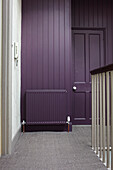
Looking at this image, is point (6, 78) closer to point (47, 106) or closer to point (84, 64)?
point (47, 106)

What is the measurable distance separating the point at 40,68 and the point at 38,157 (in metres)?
1.70

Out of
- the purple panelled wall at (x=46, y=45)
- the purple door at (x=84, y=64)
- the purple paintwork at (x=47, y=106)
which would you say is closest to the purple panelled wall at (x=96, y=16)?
the purple door at (x=84, y=64)

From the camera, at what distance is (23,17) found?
3312mm

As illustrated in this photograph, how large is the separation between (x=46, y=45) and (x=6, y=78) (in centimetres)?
143

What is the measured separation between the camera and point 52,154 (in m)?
2.06

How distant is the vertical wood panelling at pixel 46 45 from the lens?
330 centimetres

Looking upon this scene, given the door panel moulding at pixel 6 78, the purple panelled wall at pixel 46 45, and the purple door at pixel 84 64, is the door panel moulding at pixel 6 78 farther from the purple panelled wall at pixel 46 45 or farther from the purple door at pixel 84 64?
the purple door at pixel 84 64

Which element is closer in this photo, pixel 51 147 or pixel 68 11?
pixel 51 147

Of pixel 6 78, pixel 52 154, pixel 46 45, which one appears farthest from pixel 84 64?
pixel 52 154

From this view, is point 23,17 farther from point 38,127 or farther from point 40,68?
point 38,127

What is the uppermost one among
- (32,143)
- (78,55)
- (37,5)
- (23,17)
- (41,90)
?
(37,5)

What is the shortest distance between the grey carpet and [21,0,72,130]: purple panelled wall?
822mm

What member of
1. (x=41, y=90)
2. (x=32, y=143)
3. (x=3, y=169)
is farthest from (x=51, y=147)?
(x=41, y=90)

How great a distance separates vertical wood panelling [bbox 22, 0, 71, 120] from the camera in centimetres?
330
